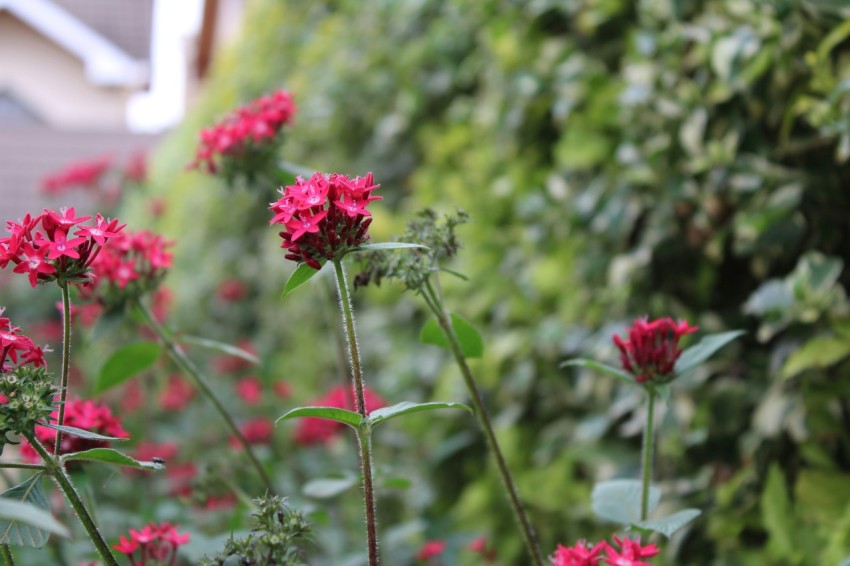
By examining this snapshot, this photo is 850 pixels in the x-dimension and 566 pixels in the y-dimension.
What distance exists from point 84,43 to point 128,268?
1269 centimetres

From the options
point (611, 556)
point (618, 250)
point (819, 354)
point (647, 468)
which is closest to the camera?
point (611, 556)

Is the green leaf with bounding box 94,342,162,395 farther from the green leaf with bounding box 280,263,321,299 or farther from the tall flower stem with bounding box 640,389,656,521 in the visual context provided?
the tall flower stem with bounding box 640,389,656,521

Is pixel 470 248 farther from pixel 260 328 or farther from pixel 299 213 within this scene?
pixel 260 328

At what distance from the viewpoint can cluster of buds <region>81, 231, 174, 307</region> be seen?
4.73 feet

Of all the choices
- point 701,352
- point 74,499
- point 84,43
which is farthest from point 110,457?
point 84,43

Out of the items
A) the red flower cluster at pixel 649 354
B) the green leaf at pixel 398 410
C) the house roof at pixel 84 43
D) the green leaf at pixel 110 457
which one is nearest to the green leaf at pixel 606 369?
the red flower cluster at pixel 649 354

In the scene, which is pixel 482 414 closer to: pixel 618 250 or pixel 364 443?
pixel 364 443

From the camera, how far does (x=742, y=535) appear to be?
5.76 ft

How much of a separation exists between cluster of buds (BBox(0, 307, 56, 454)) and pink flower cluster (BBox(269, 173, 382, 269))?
0.30 meters

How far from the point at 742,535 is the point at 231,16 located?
11.2m

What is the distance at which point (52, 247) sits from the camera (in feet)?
3.08

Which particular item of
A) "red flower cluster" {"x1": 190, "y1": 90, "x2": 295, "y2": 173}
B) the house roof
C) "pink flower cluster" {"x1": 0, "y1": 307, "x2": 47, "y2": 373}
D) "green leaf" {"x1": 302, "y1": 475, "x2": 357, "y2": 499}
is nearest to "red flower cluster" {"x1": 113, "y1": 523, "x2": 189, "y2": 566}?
"pink flower cluster" {"x1": 0, "y1": 307, "x2": 47, "y2": 373}

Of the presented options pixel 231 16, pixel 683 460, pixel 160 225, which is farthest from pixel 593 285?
pixel 231 16

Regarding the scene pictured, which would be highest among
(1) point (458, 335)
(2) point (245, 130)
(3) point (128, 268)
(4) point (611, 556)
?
(2) point (245, 130)
